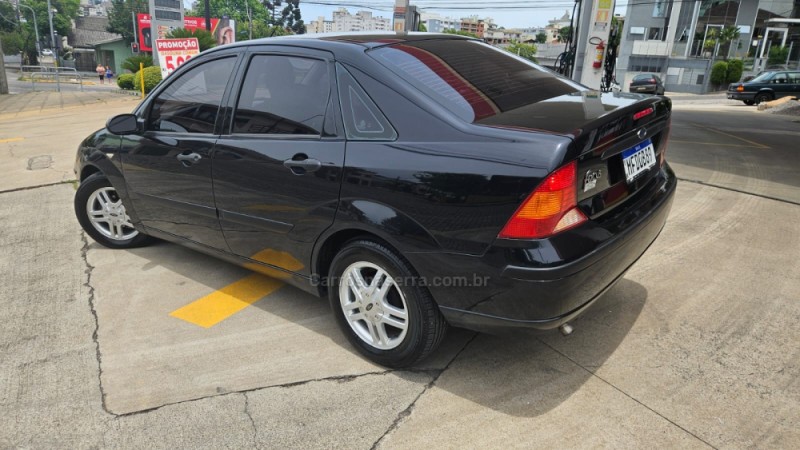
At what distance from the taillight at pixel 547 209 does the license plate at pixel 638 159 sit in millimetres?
510

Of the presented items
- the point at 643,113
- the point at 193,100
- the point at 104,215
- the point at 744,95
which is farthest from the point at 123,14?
the point at 643,113

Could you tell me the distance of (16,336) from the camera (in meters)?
3.24

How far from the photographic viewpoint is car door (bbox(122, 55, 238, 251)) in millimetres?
3412

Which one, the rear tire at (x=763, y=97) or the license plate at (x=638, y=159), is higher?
the license plate at (x=638, y=159)

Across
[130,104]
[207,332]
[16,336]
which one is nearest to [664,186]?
[207,332]

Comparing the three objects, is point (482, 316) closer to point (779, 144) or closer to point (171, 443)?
point (171, 443)

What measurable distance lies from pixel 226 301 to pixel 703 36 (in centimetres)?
5552

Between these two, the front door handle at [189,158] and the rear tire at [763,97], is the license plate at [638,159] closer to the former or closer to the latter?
the front door handle at [189,158]

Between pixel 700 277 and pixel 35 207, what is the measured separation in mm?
6333

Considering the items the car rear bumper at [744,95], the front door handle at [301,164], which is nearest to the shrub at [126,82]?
the front door handle at [301,164]

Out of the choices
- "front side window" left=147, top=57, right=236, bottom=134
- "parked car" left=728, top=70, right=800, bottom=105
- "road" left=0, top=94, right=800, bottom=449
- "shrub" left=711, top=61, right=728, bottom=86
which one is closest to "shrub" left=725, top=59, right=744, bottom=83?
"shrub" left=711, top=61, right=728, bottom=86

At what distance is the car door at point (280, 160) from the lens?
2807mm

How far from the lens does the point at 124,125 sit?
151 inches

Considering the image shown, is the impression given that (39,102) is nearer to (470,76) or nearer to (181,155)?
(181,155)
